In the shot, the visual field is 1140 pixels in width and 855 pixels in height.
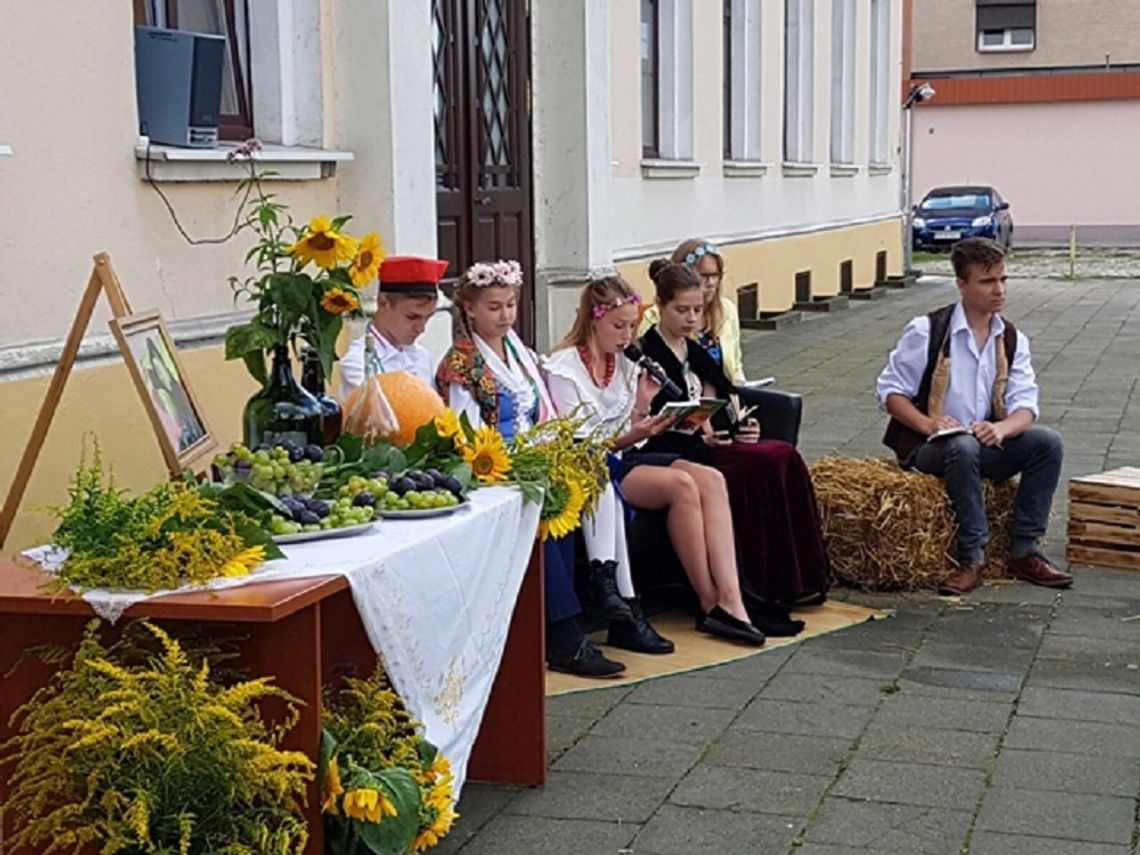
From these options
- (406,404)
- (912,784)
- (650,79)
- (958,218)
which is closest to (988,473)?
(912,784)

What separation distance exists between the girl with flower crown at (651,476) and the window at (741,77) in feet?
35.9

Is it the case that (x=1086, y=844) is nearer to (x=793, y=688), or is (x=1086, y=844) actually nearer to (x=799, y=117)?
(x=793, y=688)

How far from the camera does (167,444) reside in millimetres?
4258

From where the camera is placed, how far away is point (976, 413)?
271 inches

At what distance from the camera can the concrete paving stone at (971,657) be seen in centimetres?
569

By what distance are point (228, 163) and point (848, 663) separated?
325cm

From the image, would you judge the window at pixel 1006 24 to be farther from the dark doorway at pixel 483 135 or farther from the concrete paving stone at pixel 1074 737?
the concrete paving stone at pixel 1074 737

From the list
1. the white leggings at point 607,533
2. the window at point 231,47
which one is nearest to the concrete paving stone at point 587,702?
the white leggings at point 607,533

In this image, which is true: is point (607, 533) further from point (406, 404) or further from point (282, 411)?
point (282, 411)

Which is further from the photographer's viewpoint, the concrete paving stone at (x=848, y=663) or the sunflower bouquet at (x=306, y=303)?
the concrete paving stone at (x=848, y=663)

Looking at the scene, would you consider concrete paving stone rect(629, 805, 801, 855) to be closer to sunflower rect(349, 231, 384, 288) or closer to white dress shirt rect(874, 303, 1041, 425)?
sunflower rect(349, 231, 384, 288)

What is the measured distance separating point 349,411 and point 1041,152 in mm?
38261

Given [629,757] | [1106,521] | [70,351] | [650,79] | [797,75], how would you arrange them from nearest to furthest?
[70,351] < [629,757] < [1106,521] < [650,79] < [797,75]

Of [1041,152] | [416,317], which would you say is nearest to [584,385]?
[416,317]
